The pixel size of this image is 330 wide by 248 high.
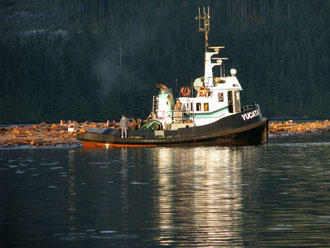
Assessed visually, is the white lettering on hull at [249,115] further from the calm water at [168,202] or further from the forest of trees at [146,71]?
the forest of trees at [146,71]

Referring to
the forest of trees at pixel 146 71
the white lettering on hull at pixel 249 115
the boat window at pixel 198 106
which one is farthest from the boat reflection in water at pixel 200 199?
the forest of trees at pixel 146 71

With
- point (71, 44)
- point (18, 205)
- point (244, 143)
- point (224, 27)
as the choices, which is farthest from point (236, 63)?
point (18, 205)

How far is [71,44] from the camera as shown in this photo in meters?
171

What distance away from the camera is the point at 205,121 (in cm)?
4841

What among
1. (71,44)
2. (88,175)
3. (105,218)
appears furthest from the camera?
(71,44)

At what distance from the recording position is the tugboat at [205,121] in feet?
153

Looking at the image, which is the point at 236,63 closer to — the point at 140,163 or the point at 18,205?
the point at 140,163

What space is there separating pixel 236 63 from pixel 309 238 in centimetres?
14955

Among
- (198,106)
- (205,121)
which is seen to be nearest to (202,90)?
(198,106)

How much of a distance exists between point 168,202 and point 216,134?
81.0ft

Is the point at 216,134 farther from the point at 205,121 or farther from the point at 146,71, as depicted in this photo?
the point at 146,71

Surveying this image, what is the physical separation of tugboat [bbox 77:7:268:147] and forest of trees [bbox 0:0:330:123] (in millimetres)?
94950

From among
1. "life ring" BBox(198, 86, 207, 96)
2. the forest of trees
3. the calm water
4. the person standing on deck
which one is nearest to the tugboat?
"life ring" BBox(198, 86, 207, 96)

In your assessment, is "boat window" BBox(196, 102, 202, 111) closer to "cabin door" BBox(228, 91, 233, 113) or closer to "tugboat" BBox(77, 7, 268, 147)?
"tugboat" BBox(77, 7, 268, 147)
